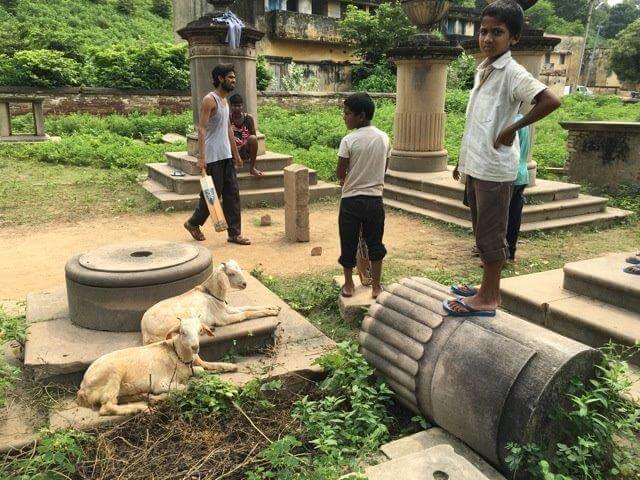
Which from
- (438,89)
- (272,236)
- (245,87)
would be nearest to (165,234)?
(272,236)

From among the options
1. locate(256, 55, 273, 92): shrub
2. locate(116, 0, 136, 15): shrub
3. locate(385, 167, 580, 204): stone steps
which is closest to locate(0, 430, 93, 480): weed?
locate(385, 167, 580, 204): stone steps

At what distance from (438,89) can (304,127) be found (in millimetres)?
6028

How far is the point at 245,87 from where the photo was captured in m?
8.84

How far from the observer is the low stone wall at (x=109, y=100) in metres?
16.0

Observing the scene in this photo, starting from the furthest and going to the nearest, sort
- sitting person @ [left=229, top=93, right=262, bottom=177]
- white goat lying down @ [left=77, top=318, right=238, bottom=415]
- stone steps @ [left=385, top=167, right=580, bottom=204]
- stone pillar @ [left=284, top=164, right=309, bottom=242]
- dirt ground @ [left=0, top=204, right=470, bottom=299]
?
sitting person @ [left=229, top=93, right=262, bottom=177] < stone steps @ [left=385, top=167, right=580, bottom=204] < stone pillar @ [left=284, top=164, right=309, bottom=242] < dirt ground @ [left=0, top=204, right=470, bottom=299] < white goat lying down @ [left=77, top=318, right=238, bottom=415]

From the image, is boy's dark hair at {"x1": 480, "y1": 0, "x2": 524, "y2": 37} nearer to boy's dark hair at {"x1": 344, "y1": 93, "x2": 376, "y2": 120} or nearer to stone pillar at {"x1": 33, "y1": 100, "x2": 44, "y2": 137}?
boy's dark hair at {"x1": 344, "y1": 93, "x2": 376, "y2": 120}

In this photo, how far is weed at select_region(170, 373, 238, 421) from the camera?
9.53 feet

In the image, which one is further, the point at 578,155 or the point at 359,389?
the point at 578,155

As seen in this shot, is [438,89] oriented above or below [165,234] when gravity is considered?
above

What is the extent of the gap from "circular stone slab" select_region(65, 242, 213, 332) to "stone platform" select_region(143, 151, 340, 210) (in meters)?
4.55

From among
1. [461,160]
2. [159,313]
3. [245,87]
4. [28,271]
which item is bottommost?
[28,271]

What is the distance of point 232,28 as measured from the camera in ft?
27.1

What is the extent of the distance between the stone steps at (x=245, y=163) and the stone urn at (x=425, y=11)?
10.8 feet

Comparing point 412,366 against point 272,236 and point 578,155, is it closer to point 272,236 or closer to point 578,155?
point 272,236
